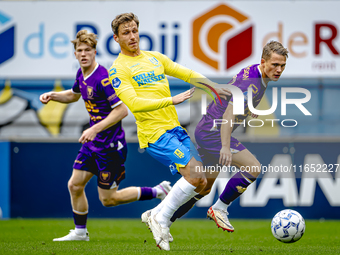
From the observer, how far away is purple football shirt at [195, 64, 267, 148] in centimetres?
475

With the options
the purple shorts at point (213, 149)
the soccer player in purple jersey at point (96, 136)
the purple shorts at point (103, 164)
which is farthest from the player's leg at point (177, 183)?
the purple shorts at point (103, 164)

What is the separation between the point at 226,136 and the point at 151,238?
174 centimetres

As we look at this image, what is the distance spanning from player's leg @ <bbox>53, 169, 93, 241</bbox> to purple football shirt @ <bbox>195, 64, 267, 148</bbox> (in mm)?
1341

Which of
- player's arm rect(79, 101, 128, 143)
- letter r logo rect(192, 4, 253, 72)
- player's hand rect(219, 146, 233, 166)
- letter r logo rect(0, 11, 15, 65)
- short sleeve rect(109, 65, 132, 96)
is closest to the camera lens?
short sleeve rect(109, 65, 132, 96)

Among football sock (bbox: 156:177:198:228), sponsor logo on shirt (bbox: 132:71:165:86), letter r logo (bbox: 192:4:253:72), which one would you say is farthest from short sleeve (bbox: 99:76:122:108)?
letter r logo (bbox: 192:4:253:72)

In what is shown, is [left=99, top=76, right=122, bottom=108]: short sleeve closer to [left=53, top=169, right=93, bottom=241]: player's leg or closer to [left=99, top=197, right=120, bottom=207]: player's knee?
[left=53, top=169, right=93, bottom=241]: player's leg

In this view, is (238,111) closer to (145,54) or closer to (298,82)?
(145,54)

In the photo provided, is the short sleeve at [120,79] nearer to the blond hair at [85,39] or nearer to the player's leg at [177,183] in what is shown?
the player's leg at [177,183]

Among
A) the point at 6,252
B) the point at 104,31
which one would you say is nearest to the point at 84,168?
the point at 6,252

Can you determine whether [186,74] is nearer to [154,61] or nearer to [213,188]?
[154,61]

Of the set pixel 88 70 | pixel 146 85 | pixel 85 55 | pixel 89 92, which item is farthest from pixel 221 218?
pixel 85 55

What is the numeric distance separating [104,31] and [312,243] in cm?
786

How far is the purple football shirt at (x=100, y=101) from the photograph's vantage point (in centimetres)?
518

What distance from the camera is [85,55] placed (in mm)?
5258
